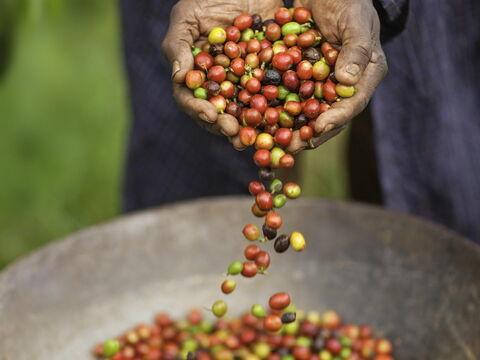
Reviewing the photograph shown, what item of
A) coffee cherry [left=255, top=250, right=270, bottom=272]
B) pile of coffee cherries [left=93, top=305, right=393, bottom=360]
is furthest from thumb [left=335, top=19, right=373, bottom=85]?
pile of coffee cherries [left=93, top=305, right=393, bottom=360]

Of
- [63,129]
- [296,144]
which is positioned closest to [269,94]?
[296,144]

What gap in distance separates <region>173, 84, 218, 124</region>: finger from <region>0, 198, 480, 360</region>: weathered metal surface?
25.7 inches

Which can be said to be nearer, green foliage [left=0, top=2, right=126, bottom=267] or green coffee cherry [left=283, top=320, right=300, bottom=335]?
green coffee cherry [left=283, top=320, right=300, bottom=335]

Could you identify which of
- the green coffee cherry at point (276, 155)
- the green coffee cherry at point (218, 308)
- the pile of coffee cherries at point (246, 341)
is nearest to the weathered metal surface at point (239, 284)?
the pile of coffee cherries at point (246, 341)

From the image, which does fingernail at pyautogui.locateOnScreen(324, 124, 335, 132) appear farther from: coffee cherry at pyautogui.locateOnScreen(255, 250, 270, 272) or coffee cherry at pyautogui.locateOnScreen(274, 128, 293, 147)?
coffee cherry at pyautogui.locateOnScreen(255, 250, 270, 272)

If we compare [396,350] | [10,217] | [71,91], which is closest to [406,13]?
[396,350]

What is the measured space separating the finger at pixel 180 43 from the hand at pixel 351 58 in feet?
1.14

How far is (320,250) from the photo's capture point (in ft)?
8.64

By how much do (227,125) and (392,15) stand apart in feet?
2.16

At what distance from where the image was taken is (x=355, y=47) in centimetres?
191

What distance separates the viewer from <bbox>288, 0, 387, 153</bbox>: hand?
189cm

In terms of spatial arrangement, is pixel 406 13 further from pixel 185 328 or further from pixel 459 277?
pixel 185 328

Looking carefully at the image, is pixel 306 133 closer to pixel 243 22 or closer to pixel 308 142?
pixel 308 142

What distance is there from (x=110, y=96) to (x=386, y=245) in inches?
111
